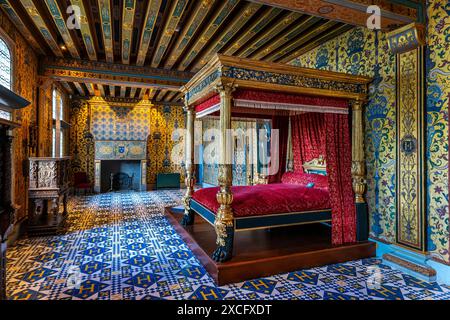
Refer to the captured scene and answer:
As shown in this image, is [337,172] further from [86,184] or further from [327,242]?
[86,184]

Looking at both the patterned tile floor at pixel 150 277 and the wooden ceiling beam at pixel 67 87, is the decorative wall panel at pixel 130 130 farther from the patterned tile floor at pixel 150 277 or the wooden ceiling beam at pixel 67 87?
the patterned tile floor at pixel 150 277

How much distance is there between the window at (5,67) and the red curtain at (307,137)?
504 centimetres

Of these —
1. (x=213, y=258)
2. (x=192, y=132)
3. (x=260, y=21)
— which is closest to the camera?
(x=213, y=258)

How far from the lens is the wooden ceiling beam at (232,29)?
376 centimetres

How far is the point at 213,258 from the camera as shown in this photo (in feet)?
10.2

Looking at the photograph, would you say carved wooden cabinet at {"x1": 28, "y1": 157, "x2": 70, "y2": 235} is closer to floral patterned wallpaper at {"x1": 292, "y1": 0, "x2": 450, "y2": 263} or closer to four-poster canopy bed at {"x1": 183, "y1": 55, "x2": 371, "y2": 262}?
four-poster canopy bed at {"x1": 183, "y1": 55, "x2": 371, "y2": 262}

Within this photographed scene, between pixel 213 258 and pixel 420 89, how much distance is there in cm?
321

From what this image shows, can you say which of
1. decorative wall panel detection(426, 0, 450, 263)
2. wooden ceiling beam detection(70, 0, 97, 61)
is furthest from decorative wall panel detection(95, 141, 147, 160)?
decorative wall panel detection(426, 0, 450, 263)

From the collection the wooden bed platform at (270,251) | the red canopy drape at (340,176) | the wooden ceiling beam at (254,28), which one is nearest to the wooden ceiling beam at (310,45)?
the wooden ceiling beam at (254,28)

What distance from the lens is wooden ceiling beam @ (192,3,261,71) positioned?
148 inches

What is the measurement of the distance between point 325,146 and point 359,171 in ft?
1.99

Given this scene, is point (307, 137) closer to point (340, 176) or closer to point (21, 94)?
Result: point (340, 176)

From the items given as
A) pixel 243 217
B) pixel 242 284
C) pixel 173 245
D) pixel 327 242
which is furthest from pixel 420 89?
pixel 173 245

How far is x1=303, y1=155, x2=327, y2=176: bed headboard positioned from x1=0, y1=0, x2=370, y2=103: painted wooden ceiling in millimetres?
2171
